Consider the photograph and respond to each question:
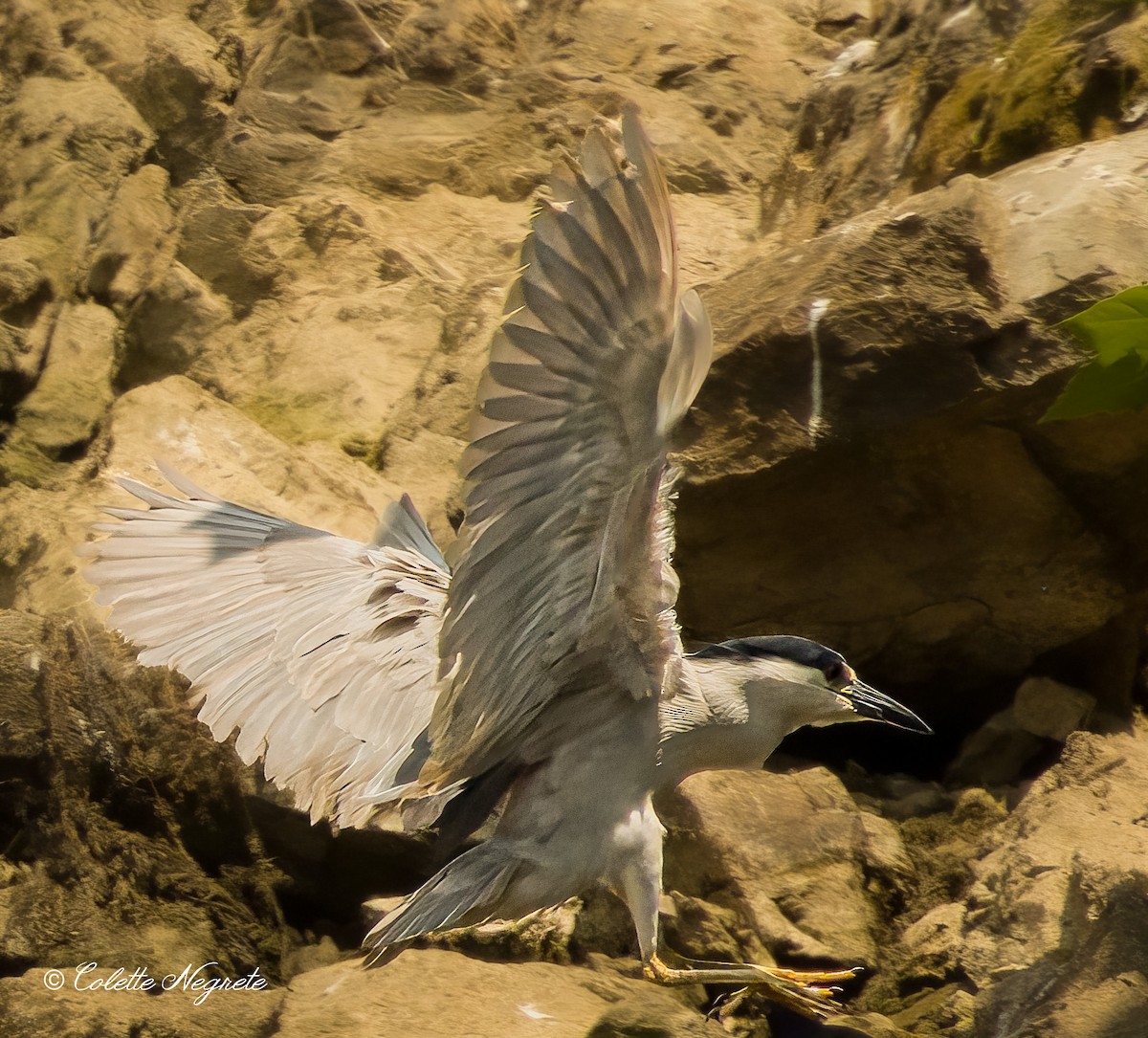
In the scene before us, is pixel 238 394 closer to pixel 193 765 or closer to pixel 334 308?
pixel 334 308

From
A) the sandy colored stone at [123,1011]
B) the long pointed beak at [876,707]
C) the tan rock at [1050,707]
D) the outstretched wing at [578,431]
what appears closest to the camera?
the outstretched wing at [578,431]

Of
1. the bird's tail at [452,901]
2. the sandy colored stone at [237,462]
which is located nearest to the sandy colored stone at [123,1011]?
the bird's tail at [452,901]

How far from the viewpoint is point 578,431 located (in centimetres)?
243

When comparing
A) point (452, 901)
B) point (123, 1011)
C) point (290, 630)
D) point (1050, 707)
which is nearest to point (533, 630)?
point (452, 901)

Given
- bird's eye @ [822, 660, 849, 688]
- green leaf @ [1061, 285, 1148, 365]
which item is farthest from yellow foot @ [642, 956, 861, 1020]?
green leaf @ [1061, 285, 1148, 365]

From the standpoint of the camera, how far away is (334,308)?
5.54 m

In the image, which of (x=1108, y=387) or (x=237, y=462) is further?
(x=237, y=462)

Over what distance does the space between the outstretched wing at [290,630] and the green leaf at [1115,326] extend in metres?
1.79

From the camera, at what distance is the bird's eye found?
331 centimetres

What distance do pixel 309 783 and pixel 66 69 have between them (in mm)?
4146

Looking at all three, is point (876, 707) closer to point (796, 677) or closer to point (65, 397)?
point (796, 677)

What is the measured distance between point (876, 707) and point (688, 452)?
967 millimetres

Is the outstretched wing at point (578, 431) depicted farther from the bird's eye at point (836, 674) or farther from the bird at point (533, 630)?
the bird's eye at point (836, 674)

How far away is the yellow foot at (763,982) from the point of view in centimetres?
305
